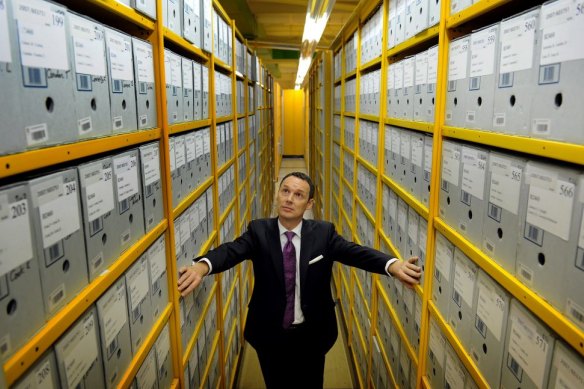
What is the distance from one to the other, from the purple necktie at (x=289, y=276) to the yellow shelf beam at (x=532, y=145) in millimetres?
988

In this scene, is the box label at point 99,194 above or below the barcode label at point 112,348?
above

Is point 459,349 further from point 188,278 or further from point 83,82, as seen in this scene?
point 83,82

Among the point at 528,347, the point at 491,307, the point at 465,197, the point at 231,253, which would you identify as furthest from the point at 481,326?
the point at 231,253

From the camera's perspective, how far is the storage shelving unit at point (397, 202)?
1.03 metres

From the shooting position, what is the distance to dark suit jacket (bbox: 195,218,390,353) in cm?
204

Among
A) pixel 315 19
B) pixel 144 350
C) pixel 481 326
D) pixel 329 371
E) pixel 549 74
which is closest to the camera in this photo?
pixel 549 74

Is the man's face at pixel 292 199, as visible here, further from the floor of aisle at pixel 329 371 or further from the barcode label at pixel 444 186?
the floor of aisle at pixel 329 371

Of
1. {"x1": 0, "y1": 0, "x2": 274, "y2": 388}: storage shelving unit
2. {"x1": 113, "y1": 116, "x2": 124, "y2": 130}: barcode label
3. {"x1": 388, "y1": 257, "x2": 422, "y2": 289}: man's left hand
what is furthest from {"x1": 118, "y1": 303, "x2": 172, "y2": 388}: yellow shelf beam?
{"x1": 388, "y1": 257, "x2": 422, "y2": 289}: man's left hand

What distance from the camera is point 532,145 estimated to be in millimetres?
939

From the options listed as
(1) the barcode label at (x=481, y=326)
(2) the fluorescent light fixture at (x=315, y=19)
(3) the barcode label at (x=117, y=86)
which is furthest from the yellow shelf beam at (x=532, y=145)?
(2) the fluorescent light fixture at (x=315, y=19)

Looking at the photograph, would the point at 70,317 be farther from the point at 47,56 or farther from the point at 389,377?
the point at 389,377

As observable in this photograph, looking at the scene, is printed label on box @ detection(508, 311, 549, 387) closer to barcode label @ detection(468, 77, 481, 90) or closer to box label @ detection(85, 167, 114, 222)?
barcode label @ detection(468, 77, 481, 90)

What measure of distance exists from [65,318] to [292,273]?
1282 millimetres

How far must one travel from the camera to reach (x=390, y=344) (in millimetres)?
2258
